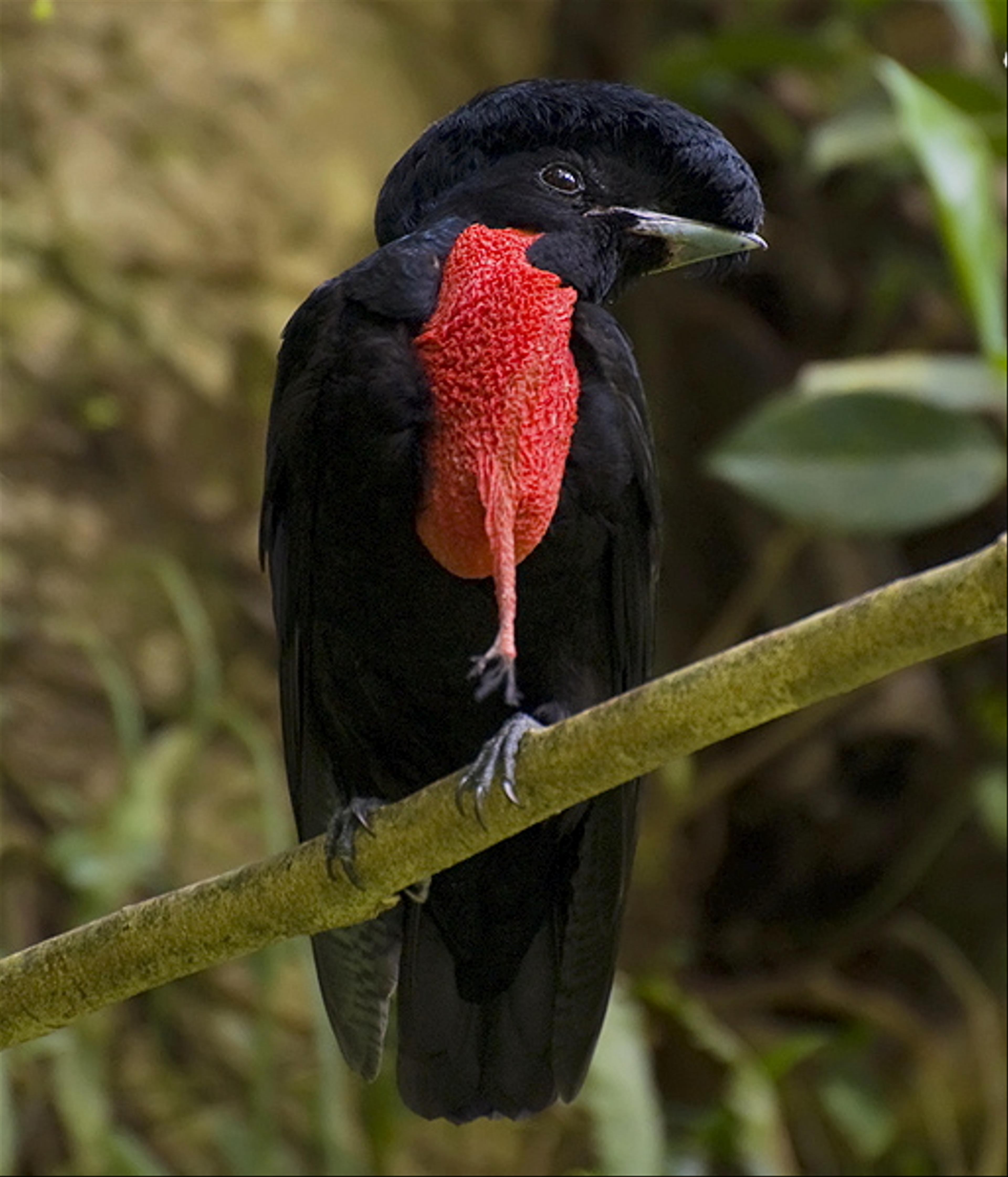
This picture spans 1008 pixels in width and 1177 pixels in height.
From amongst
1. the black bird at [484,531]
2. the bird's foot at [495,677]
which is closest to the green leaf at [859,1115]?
the black bird at [484,531]

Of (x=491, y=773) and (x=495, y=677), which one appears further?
(x=495, y=677)

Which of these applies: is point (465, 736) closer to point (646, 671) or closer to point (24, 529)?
point (646, 671)

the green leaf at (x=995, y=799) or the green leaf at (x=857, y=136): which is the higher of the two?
the green leaf at (x=857, y=136)

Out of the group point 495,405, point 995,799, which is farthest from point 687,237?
point 995,799

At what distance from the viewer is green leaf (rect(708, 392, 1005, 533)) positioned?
2037 mm

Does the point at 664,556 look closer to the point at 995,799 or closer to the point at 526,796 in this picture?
Result: the point at 995,799

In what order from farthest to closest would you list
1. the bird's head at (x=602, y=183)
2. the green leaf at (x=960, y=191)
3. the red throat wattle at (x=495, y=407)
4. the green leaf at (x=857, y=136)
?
the green leaf at (x=857, y=136) → the green leaf at (x=960, y=191) → the bird's head at (x=602, y=183) → the red throat wattle at (x=495, y=407)

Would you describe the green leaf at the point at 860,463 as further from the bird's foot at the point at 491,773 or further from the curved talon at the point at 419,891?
the bird's foot at the point at 491,773

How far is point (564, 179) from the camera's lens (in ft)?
4.34

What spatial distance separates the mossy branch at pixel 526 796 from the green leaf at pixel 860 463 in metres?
0.98

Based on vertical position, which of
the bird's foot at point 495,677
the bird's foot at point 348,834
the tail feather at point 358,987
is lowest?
the tail feather at point 358,987

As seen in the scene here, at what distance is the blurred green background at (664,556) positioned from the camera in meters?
2.07

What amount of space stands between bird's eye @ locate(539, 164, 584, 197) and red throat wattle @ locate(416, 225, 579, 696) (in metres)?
0.08

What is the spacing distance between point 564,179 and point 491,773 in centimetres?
49
